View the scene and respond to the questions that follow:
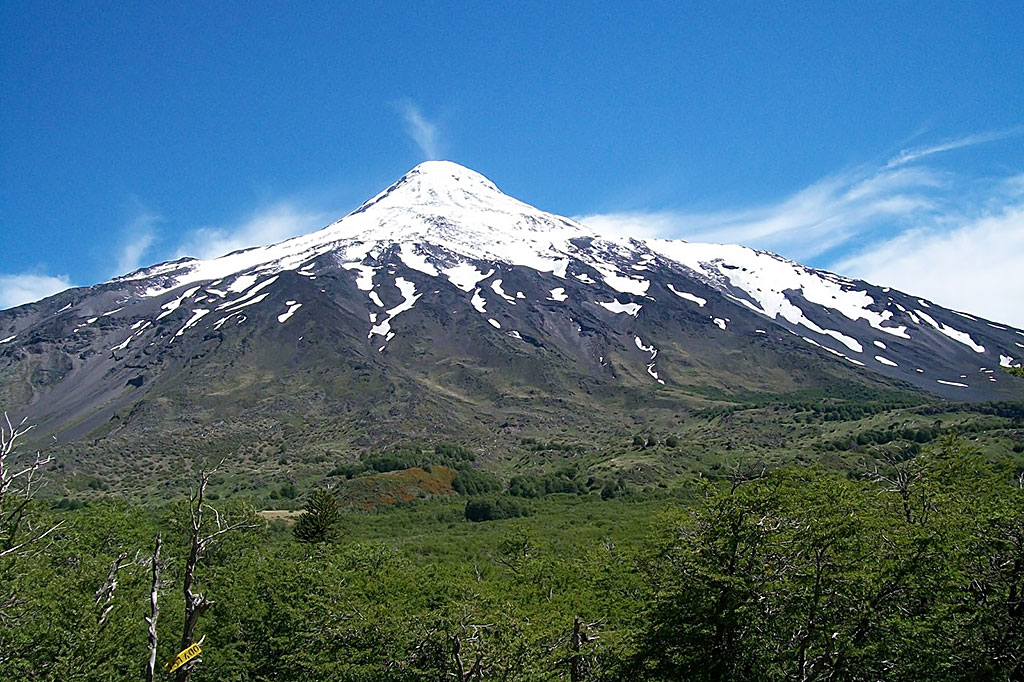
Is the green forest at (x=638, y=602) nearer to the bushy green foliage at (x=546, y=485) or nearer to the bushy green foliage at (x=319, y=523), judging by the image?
the bushy green foliage at (x=319, y=523)

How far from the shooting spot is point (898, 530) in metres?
17.9

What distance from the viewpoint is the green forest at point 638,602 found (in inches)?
622

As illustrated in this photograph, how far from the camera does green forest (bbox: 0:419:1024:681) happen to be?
15805 mm

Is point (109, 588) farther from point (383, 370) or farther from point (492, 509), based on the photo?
point (383, 370)

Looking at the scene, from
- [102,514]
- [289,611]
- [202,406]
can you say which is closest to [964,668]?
[289,611]

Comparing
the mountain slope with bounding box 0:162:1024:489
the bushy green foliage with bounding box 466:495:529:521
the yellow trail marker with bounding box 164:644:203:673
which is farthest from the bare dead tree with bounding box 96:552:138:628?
the mountain slope with bounding box 0:162:1024:489

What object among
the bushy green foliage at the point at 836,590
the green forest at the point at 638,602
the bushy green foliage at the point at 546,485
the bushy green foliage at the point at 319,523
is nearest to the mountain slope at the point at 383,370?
the bushy green foliage at the point at 546,485

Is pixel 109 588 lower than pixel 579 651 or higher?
higher

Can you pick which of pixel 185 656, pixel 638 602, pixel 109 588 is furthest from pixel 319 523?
pixel 185 656

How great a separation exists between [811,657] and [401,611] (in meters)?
12.4

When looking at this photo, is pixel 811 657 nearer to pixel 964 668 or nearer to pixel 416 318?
pixel 964 668

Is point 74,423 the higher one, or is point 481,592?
point 74,423

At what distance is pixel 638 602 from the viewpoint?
2605cm

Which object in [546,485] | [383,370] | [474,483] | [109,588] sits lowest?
[546,485]
